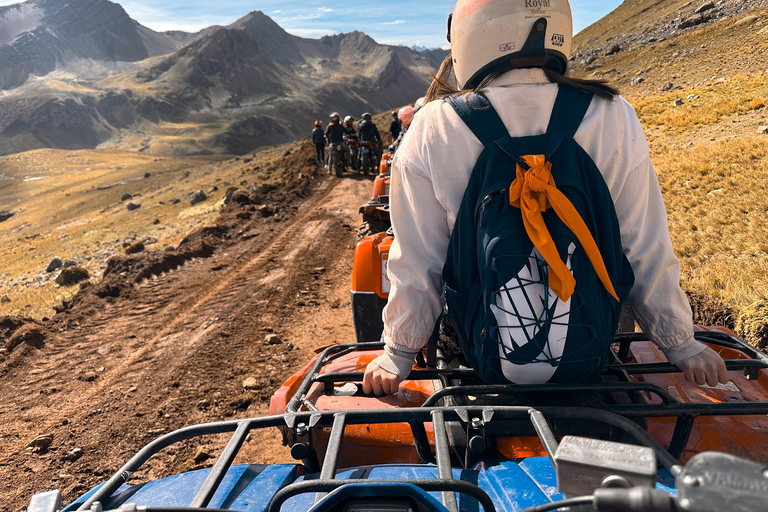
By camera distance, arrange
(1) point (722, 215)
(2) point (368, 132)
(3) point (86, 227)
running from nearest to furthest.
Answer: (1) point (722, 215), (2) point (368, 132), (3) point (86, 227)

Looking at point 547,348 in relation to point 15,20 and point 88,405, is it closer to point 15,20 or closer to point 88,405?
point 88,405

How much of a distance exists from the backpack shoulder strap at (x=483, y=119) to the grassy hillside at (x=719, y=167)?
3635 mm

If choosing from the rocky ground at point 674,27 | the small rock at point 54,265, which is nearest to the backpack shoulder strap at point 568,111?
the small rock at point 54,265

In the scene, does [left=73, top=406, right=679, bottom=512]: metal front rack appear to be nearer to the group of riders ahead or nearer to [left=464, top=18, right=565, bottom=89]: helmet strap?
[left=464, top=18, right=565, bottom=89]: helmet strap

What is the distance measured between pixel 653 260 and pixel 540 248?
1.72ft

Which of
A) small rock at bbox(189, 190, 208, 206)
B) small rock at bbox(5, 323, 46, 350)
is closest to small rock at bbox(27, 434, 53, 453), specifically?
small rock at bbox(5, 323, 46, 350)

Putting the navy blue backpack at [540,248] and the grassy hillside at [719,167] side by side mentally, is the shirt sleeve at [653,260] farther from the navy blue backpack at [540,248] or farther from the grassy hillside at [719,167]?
the grassy hillside at [719,167]

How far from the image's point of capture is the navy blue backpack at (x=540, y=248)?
4.87 feet

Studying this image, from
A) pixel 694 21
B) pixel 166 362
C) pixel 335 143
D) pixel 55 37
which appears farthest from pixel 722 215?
pixel 55 37

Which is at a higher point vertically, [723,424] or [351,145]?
[351,145]

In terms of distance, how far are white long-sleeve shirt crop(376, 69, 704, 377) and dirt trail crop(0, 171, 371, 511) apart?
2.58 meters

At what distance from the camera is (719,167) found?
7.95 meters

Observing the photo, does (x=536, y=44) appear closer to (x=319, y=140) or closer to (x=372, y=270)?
(x=372, y=270)

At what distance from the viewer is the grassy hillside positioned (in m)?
4.93
